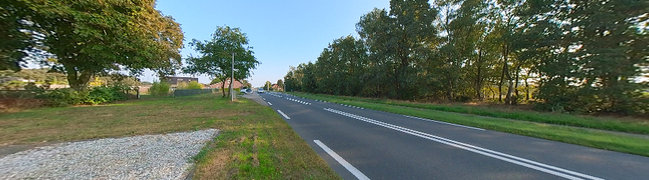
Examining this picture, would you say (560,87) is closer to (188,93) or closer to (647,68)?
(647,68)

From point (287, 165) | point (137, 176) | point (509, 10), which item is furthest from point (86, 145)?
point (509, 10)

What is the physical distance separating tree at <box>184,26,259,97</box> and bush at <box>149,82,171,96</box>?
27.0ft

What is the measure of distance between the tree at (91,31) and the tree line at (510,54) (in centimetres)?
2248

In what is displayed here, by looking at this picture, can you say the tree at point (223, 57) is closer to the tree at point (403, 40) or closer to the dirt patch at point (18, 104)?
the dirt patch at point (18, 104)

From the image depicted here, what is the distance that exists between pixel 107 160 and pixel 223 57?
21.6 m

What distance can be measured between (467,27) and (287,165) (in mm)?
25689

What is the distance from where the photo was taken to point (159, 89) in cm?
2941

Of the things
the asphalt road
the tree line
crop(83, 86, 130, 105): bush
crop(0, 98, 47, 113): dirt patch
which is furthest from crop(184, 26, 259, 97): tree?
the asphalt road

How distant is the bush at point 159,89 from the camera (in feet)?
95.7

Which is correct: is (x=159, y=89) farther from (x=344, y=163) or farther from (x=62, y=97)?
(x=344, y=163)

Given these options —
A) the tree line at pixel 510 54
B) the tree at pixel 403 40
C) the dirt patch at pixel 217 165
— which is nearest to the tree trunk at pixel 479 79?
the tree line at pixel 510 54

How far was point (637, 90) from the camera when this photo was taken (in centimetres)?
1127

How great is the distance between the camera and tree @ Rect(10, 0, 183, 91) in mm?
10477

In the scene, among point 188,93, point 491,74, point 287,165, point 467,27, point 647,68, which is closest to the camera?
point 287,165
